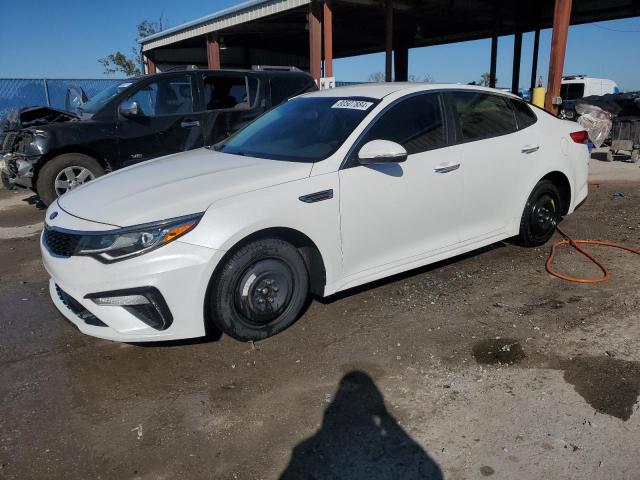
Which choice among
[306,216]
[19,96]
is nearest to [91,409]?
[306,216]

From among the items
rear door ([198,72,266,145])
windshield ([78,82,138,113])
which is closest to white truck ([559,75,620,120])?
rear door ([198,72,266,145])

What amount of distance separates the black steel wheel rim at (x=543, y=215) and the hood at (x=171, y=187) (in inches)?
101

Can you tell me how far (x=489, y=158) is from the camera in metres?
4.19

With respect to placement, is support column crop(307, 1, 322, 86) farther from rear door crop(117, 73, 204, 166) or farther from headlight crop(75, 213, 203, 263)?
headlight crop(75, 213, 203, 263)

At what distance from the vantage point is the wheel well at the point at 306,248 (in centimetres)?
309

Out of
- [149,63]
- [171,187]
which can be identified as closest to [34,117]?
[171,187]

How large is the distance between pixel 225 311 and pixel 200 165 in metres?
1.15

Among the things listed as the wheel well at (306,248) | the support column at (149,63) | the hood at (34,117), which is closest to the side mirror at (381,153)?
the wheel well at (306,248)

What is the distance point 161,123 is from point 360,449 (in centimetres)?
576

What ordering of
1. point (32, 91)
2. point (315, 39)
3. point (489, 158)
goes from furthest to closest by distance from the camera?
point (32, 91), point (315, 39), point (489, 158)

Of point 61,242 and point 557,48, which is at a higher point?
point 557,48

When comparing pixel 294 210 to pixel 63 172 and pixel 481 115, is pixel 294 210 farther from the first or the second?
pixel 63 172

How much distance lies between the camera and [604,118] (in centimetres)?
1127

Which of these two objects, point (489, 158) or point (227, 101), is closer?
point (489, 158)
